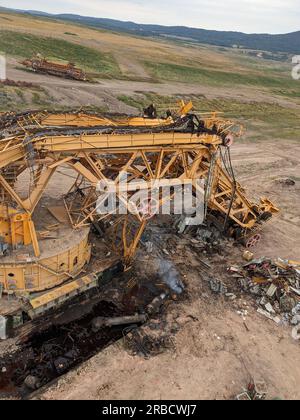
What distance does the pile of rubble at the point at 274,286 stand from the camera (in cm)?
1459

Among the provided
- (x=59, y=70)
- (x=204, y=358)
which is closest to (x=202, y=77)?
(x=59, y=70)

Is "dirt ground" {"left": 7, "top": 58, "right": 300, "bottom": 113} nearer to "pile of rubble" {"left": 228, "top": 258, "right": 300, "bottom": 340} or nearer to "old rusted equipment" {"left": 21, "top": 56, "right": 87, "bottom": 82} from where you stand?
"old rusted equipment" {"left": 21, "top": 56, "right": 87, "bottom": 82}

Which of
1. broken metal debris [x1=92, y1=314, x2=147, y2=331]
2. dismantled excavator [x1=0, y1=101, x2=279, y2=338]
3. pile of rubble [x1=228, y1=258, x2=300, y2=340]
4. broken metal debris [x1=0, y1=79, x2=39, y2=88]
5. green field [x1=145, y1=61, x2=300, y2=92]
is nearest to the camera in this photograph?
dismantled excavator [x1=0, y1=101, x2=279, y2=338]

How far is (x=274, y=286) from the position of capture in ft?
50.1

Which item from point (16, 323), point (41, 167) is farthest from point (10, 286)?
point (41, 167)

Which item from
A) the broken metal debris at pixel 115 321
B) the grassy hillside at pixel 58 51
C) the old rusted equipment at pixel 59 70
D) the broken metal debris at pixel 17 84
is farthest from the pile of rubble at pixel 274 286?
the grassy hillside at pixel 58 51

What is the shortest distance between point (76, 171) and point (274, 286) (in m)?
8.77

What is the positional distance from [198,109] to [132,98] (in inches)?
349

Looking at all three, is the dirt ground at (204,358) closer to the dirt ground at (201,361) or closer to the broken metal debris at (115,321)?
the dirt ground at (201,361)

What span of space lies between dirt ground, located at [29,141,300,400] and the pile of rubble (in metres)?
0.42

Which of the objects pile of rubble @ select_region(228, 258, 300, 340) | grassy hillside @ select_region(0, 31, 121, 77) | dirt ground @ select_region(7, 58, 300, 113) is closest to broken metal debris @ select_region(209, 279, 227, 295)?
pile of rubble @ select_region(228, 258, 300, 340)

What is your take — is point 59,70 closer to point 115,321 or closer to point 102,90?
point 102,90

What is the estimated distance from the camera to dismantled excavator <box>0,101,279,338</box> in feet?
41.7

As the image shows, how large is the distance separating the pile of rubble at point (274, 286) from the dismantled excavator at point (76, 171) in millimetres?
3530
